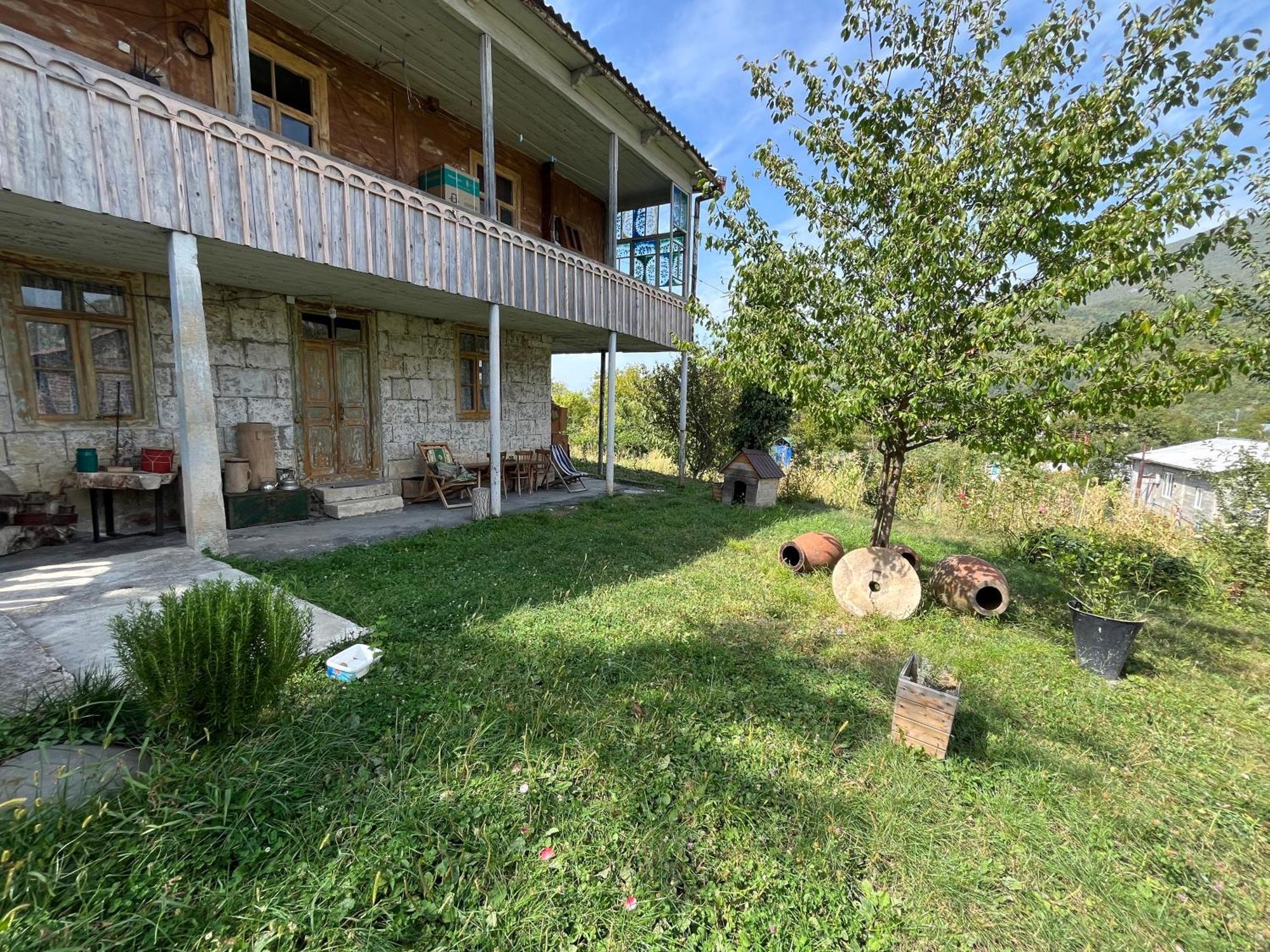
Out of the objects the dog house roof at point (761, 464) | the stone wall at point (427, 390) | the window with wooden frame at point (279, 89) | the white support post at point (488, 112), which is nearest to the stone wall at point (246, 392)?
the stone wall at point (427, 390)

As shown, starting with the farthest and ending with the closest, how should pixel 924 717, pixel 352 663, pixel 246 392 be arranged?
pixel 246 392, pixel 352 663, pixel 924 717

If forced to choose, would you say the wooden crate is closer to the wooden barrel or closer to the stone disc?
the stone disc

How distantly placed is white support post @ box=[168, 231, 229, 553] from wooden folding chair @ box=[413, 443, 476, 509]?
10.3 feet

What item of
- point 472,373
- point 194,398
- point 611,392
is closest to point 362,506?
point 194,398

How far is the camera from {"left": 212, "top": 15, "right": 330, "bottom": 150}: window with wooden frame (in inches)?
210

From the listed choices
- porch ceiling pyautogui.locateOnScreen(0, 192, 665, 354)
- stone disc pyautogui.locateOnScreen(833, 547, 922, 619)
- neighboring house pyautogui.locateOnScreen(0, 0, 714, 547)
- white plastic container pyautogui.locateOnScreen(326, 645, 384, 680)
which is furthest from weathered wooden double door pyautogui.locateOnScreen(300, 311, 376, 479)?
stone disc pyautogui.locateOnScreen(833, 547, 922, 619)

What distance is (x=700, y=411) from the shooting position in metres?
12.7

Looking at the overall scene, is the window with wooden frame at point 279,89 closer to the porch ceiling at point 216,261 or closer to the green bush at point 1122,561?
the porch ceiling at point 216,261

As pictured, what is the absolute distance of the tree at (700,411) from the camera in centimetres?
1241

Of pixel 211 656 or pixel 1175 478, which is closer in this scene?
pixel 211 656

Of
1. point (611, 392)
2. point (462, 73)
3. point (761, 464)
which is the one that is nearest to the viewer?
point (462, 73)

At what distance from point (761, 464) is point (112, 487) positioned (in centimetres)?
829

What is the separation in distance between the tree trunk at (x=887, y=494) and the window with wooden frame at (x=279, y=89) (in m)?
6.89

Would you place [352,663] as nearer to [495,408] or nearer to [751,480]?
[495,408]
